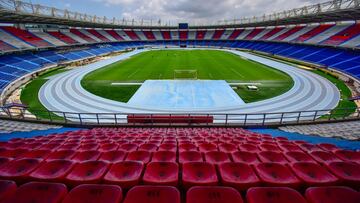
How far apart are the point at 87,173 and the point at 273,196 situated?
3.81m

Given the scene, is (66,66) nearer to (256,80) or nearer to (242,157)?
(256,80)

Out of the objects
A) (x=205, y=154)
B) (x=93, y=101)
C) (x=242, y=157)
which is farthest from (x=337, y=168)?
(x=93, y=101)

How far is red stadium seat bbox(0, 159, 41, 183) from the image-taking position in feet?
13.9

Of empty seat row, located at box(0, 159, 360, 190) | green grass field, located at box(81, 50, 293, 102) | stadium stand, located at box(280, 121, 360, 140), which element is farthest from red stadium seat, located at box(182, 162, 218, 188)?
green grass field, located at box(81, 50, 293, 102)

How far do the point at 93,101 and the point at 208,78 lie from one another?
1992 centimetres

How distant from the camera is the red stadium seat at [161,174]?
4.03 metres

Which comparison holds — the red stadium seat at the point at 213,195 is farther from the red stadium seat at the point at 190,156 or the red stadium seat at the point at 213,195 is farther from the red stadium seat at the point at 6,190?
the red stadium seat at the point at 6,190

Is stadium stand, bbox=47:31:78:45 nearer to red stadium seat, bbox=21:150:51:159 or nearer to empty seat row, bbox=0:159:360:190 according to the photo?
red stadium seat, bbox=21:150:51:159

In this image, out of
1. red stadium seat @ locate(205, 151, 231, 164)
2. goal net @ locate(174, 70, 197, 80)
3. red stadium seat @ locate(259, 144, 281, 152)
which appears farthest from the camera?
goal net @ locate(174, 70, 197, 80)

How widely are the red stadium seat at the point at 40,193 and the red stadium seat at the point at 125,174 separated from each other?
0.90 meters

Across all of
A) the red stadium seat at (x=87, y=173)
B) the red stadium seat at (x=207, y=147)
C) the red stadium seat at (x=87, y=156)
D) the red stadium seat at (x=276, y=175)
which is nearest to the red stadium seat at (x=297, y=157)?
the red stadium seat at (x=276, y=175)

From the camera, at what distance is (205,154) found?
5742 millimetres

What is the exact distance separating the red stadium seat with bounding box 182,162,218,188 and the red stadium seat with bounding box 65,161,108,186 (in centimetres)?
183

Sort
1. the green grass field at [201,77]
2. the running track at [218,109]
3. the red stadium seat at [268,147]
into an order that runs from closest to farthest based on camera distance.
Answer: the red stadium seat at [268,147] < the running track at [218,109] < the green grass field at [201,77]
